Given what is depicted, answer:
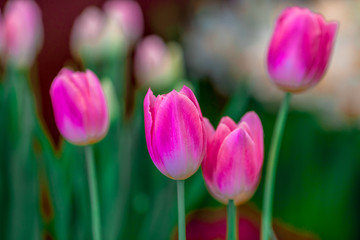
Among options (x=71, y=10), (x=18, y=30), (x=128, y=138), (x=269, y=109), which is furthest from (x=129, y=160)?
(x=71, y=10)

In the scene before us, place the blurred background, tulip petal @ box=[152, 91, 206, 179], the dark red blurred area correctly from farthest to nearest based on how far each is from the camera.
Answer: the dark red blurred area
the blurred background
tulip petal @ box=[152, 91, 206, 179]

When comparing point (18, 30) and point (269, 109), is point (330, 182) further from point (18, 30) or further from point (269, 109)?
point (18, 30)

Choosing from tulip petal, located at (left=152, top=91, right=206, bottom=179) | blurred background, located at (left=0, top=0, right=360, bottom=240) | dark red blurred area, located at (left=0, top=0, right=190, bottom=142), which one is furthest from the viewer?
dark red blurred area, located at (left=0, top=0, right=190, bottom=142)

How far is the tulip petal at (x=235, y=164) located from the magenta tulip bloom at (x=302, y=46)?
1.9 inches

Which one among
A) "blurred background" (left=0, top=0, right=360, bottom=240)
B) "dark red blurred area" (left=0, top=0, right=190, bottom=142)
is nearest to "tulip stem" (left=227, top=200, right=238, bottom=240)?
"blurred background" (left=0, top=0, right=360, bottom=240)

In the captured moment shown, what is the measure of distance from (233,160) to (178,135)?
3cm

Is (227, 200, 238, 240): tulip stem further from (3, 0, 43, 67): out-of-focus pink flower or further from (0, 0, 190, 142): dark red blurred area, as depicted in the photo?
(0, 0, 190, 142): dark red blurred area

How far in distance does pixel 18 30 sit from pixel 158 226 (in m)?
0.17

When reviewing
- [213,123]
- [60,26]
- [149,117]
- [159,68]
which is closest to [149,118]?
[149,117]

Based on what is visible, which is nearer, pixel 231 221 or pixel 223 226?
pixel 231 221

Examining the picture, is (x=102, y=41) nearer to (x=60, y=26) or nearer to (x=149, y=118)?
(x=149, y=118)

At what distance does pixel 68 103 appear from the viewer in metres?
0.24

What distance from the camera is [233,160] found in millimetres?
210

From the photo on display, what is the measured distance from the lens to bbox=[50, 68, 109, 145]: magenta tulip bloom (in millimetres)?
238
